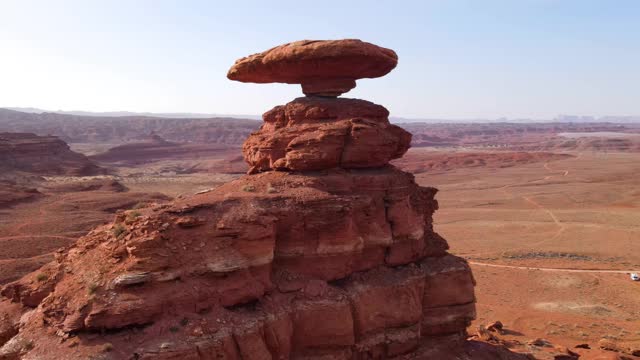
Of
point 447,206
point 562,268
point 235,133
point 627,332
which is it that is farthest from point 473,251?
point 235,133

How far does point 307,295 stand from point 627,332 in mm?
20782

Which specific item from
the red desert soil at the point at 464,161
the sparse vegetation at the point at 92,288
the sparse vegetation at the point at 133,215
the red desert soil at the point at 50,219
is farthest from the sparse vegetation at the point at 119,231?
the red desert soil at the point at 464,161

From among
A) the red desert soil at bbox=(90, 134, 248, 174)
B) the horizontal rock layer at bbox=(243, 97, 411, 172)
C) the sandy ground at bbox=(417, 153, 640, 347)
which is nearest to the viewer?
the horizontal rock layer at bbox=(243, 97, 411, 172)

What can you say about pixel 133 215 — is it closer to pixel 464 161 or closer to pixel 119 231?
pixel 119 231

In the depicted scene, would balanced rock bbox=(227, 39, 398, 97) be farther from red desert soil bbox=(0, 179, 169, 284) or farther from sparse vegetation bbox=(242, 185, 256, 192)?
red desert soil bbox=(0, 179, 169, 284)

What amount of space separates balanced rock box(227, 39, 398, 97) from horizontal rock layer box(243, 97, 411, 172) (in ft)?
2.32

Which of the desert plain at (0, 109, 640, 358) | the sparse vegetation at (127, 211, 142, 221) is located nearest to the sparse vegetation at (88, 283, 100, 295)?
the sparse vegetation at (127, 211, 142, 221)

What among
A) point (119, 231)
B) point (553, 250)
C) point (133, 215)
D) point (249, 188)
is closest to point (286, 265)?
point (249, 188)

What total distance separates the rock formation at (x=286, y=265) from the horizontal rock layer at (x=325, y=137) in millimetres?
56

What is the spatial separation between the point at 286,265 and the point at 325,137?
4551 mm

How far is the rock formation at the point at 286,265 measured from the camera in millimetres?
12422

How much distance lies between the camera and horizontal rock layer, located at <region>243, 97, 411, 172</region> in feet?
55.6

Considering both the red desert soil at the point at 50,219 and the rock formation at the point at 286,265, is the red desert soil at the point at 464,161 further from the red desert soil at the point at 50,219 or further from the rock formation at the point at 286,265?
the rock formation at the point at 286,265

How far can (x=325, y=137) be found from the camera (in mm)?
16875
